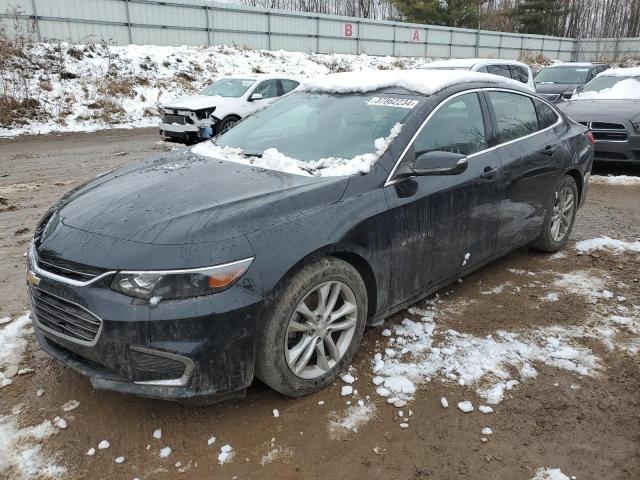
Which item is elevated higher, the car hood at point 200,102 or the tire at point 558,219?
the car hood at point 200,102

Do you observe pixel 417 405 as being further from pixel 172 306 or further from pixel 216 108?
pixel 216 108

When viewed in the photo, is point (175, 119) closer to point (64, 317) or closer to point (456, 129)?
point (456, 129)

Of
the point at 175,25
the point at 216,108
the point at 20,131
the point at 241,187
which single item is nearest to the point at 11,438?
the point at 241,187

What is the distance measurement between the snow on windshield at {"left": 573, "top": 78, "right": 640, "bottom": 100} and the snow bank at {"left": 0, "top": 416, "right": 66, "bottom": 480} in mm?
9930

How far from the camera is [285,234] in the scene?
261 centimetres

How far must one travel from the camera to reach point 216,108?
464 inches

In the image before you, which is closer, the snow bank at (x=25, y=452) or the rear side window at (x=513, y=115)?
the snow bank at (x=25, y=452)

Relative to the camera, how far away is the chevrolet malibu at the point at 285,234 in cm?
240

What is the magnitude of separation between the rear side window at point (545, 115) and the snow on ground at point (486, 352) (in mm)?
1740

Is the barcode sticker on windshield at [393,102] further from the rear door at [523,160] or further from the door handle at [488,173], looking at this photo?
the rear door at [523,160]

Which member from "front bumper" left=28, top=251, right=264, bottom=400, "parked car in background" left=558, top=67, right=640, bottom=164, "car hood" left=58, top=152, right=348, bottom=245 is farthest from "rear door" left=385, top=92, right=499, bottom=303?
"parked car in background" left=558, top=67, right=640, bottom=164

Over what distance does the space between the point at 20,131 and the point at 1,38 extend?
570 cm

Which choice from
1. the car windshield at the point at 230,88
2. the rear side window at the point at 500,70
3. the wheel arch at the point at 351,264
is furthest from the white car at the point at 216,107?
the wheel arch at the point at 351,264

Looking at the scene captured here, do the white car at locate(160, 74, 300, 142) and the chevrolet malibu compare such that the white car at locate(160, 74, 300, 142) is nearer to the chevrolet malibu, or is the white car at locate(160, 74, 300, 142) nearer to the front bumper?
the chevrolet malibu
